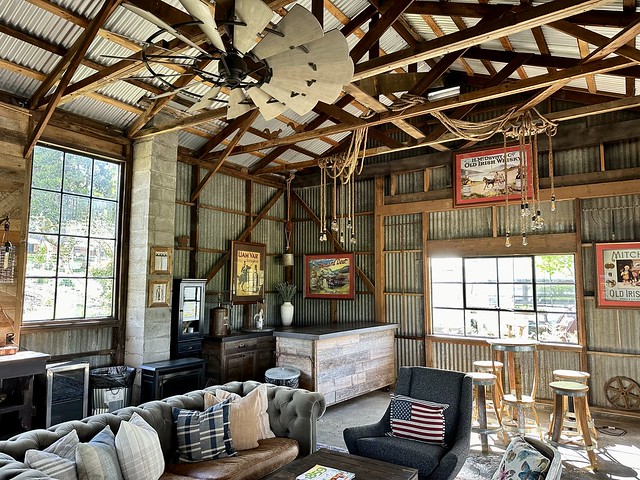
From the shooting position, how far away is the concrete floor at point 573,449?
4.66 meters

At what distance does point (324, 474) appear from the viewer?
3195 mm

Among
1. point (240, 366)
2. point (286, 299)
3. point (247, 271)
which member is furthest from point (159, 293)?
point (286, 299)

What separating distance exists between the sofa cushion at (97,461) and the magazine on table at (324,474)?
3.96 ft

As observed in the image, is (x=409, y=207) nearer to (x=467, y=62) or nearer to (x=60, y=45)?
(x=467, y=62)

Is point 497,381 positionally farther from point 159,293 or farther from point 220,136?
point 220,136

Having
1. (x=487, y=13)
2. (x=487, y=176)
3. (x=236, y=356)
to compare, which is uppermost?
(x=487, y=13)

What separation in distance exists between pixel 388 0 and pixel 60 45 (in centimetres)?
377

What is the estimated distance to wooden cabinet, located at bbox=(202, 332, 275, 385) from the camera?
692cm

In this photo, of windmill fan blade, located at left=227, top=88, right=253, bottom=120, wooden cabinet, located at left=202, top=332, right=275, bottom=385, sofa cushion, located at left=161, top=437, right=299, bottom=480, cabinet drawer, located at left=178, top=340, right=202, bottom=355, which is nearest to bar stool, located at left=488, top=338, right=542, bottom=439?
sofa cushion, located at left=161, top=437, right=299, bottom=480

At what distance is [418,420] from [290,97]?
3060 mm

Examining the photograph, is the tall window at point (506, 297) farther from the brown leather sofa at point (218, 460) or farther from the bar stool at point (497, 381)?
the brown leather sofa at point (218, 460)

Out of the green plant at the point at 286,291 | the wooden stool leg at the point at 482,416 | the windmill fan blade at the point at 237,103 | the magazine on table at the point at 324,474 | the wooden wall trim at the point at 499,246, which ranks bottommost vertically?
the wooden stool leg at the point at 482,416

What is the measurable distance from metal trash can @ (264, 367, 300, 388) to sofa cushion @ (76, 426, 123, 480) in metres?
3.27

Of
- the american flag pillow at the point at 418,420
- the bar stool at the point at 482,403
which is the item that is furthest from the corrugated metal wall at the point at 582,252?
the american flag pillow at the point at 418,420
